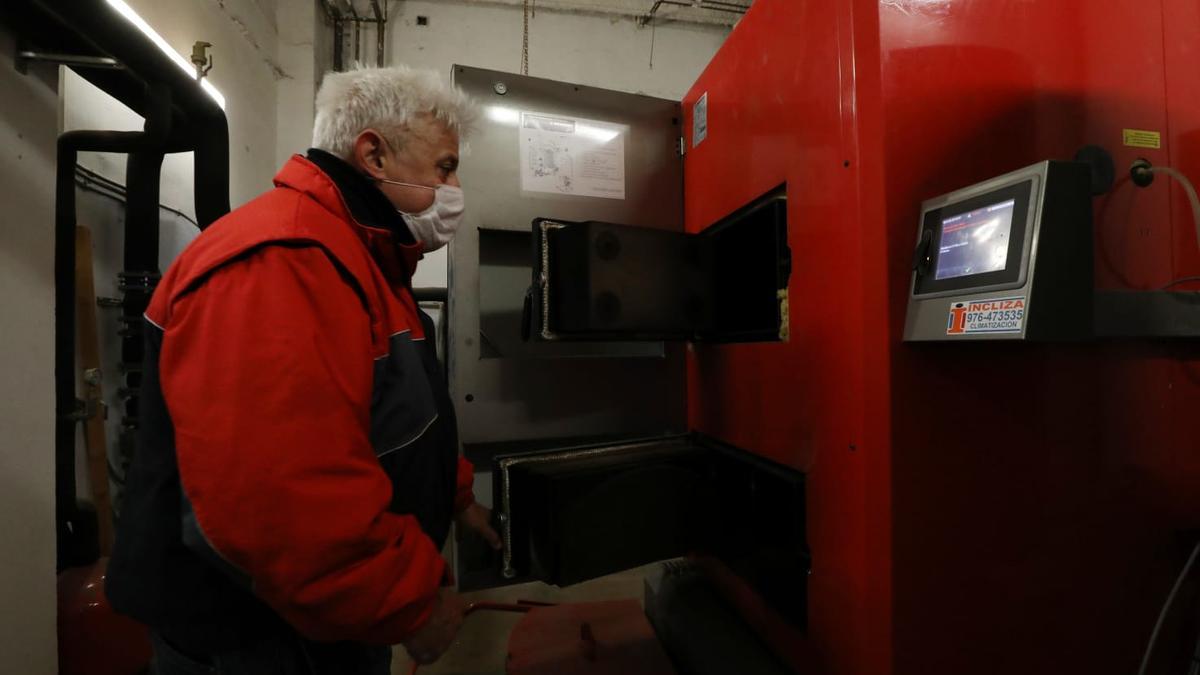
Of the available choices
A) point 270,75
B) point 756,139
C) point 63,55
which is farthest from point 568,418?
point 270,75

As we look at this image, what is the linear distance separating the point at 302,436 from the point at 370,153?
0.53m

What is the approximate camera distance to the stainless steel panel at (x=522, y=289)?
1183mm

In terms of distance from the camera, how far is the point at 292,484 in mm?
511

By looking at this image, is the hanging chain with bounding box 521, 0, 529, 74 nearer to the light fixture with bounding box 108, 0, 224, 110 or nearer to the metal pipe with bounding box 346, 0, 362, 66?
the metal pipe with bounding box 346, 0, 362, 66

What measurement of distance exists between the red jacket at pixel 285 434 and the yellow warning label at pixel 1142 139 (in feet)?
3.91

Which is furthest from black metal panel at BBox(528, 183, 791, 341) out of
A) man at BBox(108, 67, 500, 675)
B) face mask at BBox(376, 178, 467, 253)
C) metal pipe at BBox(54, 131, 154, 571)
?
metal pipe at BBox(54, 131, 154, 571)

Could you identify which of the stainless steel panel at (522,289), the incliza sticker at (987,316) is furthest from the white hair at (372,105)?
the incliza sticker at (987,316)

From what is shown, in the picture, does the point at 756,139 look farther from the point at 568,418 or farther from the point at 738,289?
the point at 568,418

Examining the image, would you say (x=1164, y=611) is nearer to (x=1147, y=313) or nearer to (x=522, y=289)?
(x=1147, y=313)

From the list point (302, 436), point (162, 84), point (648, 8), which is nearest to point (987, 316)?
point (302, 436)

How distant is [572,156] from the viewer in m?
1.27

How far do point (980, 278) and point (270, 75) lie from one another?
2724mm

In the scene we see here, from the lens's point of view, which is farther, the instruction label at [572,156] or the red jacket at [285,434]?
the instruction label at [572,156]

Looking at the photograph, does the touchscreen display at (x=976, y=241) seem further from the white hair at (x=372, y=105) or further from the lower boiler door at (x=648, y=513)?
the white hair at (x=372, y=105)
